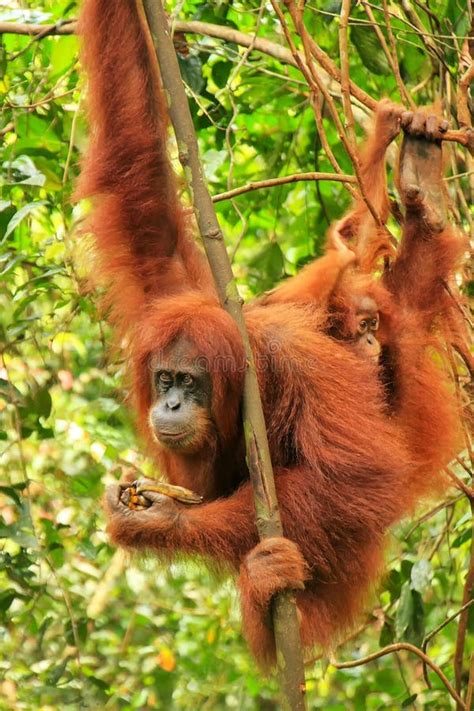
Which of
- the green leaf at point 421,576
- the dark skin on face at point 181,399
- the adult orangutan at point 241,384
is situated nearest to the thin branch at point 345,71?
the adult orangutan at point 241,384

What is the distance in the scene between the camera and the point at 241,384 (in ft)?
9.64

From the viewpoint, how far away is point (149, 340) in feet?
9.80

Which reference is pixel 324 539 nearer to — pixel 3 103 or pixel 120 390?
pixel 120 390

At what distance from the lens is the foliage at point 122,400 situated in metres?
3.51

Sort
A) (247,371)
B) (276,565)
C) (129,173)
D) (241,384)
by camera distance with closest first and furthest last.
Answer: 1. (247,371)
2. (276,565)
3. (241,384)
4. (129,173)

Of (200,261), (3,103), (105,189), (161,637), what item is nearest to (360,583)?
(200,261)

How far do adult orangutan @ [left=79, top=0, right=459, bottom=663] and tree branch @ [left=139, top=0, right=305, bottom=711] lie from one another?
31 centimetres

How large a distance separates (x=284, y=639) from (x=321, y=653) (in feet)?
4.22

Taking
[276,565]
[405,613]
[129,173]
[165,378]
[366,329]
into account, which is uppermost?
[129,173]

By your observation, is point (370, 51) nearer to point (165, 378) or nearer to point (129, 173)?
point (129, 173)

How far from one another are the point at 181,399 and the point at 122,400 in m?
0.96

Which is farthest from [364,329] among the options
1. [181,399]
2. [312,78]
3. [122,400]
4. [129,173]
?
[122,400]

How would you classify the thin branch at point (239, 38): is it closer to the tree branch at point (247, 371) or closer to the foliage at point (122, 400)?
the foliage at point (122, 400)

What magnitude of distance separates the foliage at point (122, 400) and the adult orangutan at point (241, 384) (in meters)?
0.24
